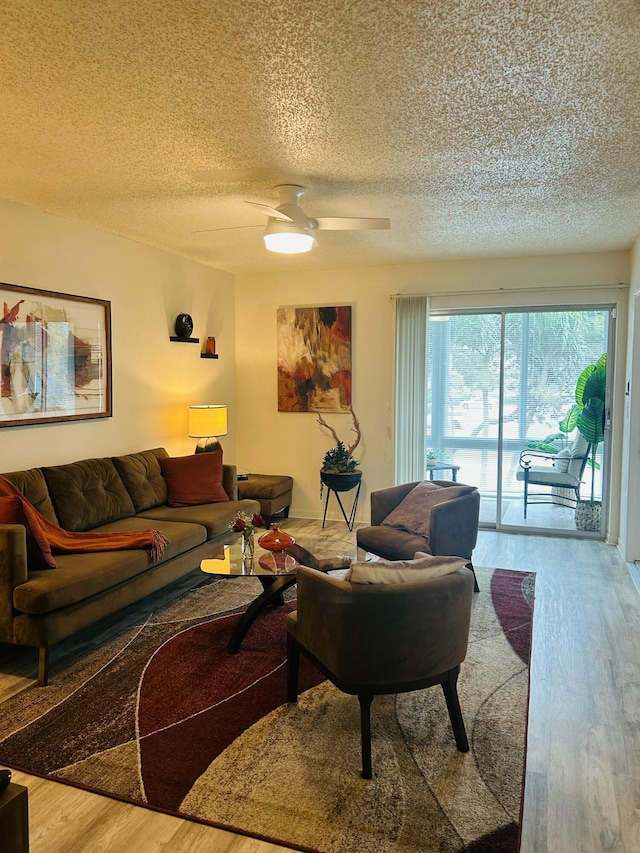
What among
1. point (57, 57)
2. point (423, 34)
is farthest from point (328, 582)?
point (57, 57)

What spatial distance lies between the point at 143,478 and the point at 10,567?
1.85 meters

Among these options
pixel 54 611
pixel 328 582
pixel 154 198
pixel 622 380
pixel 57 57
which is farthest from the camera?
pixel 622 380

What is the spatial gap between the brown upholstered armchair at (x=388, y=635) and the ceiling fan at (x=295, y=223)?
2.10 metres

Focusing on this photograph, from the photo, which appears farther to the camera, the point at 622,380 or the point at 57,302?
the point at 622,380

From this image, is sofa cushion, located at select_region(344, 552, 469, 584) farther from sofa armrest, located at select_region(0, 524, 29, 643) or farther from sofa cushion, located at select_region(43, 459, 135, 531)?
sofa cushion, located at select_region(43, 459, 135, 531)

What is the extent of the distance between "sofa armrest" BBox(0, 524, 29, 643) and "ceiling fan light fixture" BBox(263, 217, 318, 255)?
2117 millimetres

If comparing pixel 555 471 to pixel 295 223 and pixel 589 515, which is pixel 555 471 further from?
pixel 295 223

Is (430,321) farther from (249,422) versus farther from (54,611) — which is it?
(54,611)

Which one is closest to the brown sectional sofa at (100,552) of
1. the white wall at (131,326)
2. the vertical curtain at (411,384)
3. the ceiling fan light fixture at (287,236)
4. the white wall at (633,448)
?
the white wall at (131,326)

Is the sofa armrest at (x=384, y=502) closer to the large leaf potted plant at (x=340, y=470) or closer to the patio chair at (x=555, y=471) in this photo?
the large leaf potted plant at (x=340, y=470)

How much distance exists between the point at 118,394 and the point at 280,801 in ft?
11.7

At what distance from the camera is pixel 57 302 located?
4336 mm

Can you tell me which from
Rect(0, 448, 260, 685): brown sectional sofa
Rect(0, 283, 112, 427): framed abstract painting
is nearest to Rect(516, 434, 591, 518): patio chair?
Rect(0, 448, 260, 685): brown sectional sofa

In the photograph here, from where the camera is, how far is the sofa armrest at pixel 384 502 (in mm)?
4668
